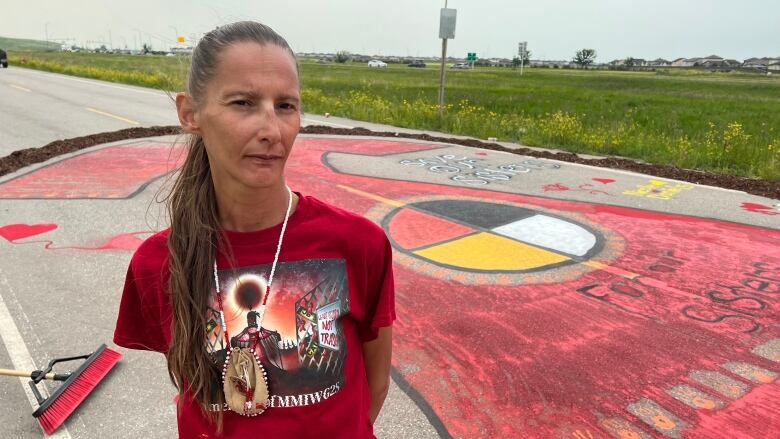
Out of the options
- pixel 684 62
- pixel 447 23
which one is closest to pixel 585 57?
pixel 684 62

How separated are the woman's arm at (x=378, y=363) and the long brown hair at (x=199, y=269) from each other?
52 cm

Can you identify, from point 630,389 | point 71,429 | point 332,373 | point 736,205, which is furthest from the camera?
point 736,205

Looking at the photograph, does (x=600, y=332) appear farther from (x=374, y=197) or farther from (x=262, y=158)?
(x=374, y=197)

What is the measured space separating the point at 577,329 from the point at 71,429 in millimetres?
3359

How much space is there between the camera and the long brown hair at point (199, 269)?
1.49 m

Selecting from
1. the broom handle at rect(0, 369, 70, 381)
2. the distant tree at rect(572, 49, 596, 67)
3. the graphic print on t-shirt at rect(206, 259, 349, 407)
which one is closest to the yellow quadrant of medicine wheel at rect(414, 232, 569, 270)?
the broom handle at rect(0, 369, 70, 381)

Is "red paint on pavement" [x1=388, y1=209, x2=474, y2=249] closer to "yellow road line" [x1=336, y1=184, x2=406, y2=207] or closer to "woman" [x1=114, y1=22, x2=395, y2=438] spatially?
"yellow road line" [x1=336, y1=184, x2=406, y2=207]

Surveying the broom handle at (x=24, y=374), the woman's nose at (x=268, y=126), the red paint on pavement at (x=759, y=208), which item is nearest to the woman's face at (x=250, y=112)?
the woman's nose at (x=268, y=126)

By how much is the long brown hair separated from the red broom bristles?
210 centimetres

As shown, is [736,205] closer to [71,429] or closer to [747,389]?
[747,389]

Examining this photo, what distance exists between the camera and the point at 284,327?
154 centimetres

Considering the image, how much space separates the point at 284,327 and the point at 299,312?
0.06m

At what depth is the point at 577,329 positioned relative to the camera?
4203mm

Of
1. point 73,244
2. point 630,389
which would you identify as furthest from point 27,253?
point 630,389
